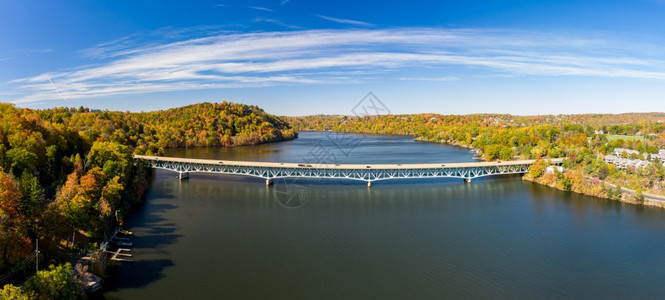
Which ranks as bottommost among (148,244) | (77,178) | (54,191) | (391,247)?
(391,247)

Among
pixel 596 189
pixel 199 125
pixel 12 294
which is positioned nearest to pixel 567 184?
pixel 596 189

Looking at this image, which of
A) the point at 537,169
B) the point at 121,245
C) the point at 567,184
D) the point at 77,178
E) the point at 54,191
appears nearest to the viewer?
the point at 121,245

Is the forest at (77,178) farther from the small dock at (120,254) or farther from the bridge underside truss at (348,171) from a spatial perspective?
the bridge underside truss at (348,171)

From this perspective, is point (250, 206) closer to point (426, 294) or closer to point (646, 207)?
point (426, 294)

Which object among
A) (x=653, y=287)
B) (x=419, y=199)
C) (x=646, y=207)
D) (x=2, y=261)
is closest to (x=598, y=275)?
(x=653, y=287)

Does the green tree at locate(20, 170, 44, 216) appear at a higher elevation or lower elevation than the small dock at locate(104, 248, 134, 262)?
higher

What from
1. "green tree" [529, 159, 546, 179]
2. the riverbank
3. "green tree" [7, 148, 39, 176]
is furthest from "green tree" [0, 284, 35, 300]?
"green tree" [529, 159, 546, 179]

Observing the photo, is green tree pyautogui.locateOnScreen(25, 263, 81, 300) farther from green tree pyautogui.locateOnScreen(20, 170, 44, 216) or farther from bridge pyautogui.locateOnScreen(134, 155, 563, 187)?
bridge pyautogui.locateOnScreen(134, 155, 563, 187)

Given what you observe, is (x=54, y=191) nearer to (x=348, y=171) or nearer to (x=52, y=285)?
(x=52, y=285)
